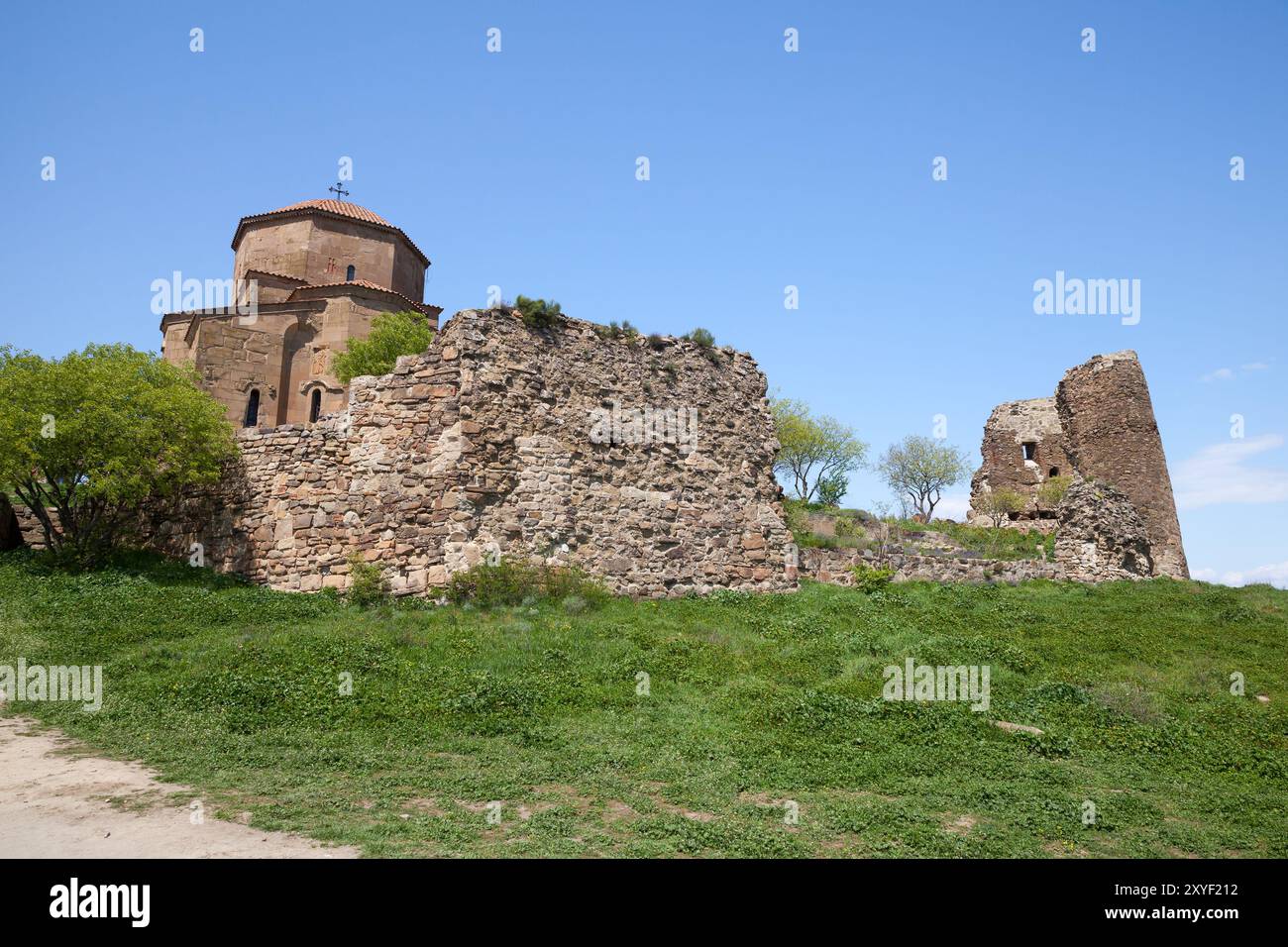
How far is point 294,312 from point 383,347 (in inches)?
245

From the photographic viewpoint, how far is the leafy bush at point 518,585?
14156 mm

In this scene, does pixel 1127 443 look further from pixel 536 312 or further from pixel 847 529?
pixel 536 312

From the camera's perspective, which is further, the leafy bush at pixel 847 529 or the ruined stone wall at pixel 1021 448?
the ruined stone wall at pixel 1021 448

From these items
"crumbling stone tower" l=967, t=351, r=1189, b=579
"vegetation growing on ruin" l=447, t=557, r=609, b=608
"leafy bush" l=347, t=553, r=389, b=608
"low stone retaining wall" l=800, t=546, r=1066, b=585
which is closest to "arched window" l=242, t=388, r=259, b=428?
"leafy bush" l=347, t=553, r=389, b=608

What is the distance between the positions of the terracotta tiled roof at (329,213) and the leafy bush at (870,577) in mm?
23426

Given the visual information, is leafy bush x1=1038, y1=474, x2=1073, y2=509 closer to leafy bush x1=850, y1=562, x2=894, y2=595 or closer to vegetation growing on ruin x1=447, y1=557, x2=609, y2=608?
leafy bush x1=850, y1=562, x2=894, y2=595

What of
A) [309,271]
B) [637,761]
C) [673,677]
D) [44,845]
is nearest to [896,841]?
[637,761]

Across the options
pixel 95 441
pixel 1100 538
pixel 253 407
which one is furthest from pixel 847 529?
pixel 253 407

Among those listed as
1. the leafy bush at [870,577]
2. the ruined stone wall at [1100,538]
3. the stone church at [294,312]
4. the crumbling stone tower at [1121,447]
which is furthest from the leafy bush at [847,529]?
the stone church at [294,312]

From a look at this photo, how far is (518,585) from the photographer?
1439cm

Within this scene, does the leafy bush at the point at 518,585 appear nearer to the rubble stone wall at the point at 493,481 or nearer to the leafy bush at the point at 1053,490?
the rubble stone wall at the point at 493,481

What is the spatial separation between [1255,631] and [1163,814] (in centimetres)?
987

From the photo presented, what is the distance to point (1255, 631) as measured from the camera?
48.8 feet

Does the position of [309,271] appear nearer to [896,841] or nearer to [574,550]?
[574,550]
